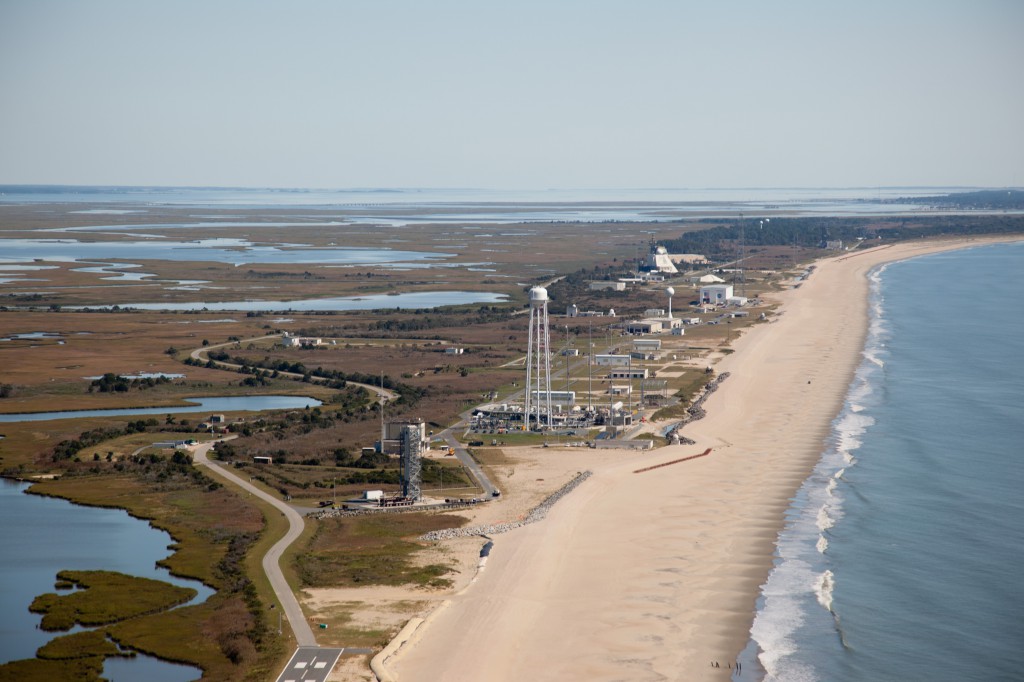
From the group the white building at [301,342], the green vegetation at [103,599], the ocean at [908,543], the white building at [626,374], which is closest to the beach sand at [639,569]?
the ocean at [908,543]

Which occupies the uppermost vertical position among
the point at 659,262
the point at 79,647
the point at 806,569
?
the point at 659,262

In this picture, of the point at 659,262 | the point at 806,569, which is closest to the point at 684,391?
the point at 806,569

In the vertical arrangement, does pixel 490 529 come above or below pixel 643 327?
above

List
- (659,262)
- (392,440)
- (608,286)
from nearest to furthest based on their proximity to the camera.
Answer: (392,440)
(608,286)
(659,262)

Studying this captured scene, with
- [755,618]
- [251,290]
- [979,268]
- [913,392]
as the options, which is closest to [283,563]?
[755,618]

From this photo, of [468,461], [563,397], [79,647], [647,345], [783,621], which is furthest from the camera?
[647,345]

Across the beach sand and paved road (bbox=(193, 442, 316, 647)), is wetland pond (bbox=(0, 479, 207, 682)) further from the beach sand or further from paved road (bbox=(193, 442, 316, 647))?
the beach sand

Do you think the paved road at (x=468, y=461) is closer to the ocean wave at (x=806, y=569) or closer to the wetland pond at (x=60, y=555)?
the ocean wave at (x=806, y=569)

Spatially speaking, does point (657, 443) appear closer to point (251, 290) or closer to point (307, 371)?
point (307, 371)

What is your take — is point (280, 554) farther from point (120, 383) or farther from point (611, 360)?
point (611, 360)

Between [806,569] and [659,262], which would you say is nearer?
[806,569]
